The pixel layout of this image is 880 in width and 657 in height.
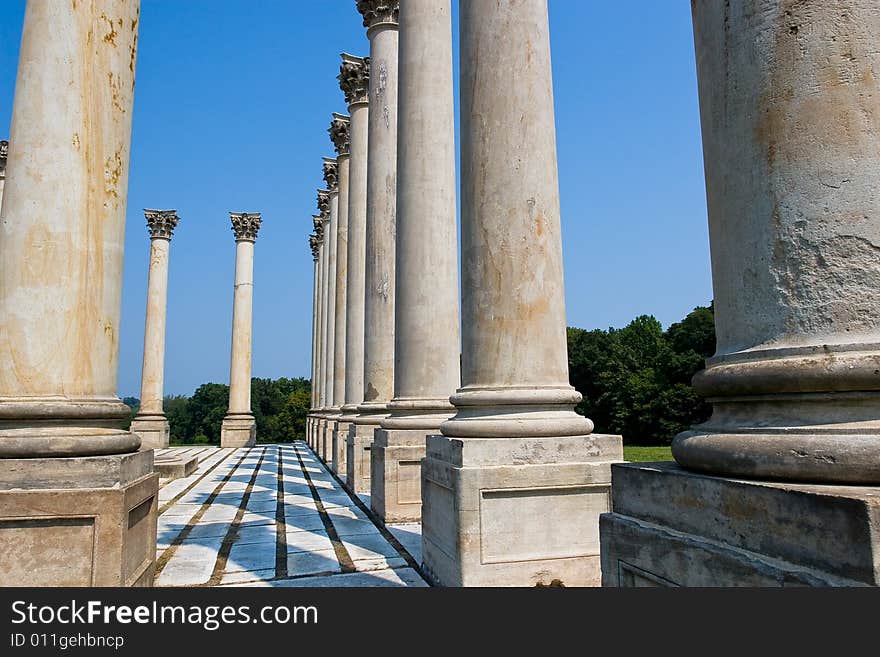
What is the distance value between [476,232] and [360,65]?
87360mm

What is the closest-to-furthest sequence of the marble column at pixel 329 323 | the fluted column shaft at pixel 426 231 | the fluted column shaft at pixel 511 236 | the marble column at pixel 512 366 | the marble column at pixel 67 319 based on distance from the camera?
the marble column at pixel 67 319, the marble column at pixel 512 366, the fluted column shaft at pixel 511 236, the fluted column shaft at pixel 426 231, the marble column at pixel 329 323

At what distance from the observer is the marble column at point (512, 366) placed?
35.6 meters

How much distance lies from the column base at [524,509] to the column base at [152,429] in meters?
164

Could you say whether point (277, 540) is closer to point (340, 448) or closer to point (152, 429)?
point (340, 448)

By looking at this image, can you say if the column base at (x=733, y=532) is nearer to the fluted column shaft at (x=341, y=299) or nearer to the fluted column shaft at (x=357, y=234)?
the fluted column shaft at (x=357, y=234)

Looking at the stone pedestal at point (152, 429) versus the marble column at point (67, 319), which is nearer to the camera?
the marble column at point (67, 319)

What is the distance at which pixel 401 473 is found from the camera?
61.5 m

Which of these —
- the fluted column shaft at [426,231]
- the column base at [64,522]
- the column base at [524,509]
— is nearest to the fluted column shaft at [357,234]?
the fluted column shaft at [426,231]

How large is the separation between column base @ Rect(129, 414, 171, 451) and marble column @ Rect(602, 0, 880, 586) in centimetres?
18409

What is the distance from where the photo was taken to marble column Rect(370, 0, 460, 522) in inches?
2410

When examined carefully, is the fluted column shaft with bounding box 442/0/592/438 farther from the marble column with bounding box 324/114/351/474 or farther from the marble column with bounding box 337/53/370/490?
the marble column with bounding box 324/114/351/474

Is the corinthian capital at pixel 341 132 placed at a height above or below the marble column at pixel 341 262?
above

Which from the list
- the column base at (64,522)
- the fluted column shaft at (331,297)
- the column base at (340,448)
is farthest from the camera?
the fluted column shaft at (331,297)

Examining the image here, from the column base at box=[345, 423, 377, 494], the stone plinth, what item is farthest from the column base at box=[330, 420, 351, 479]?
the stone plinth
